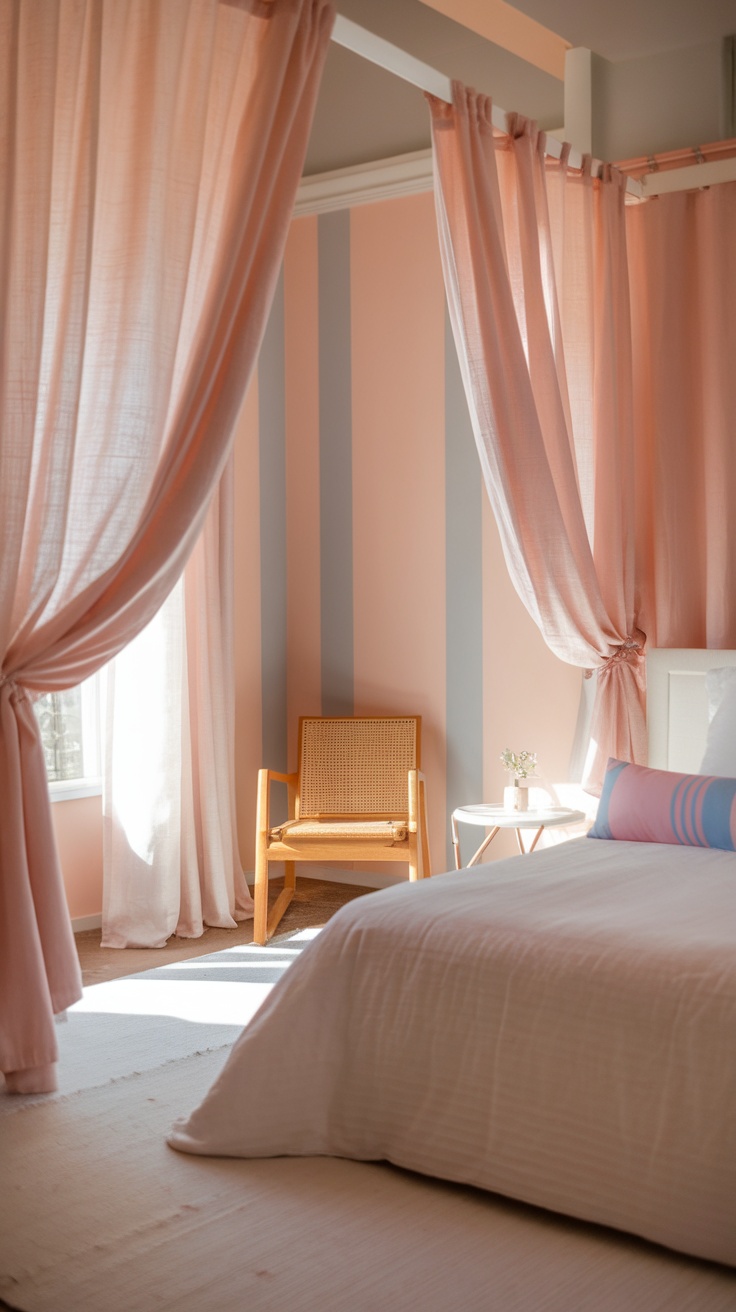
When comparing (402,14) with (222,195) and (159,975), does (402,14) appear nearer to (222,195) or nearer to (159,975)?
(222,195)

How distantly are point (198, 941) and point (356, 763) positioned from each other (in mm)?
952

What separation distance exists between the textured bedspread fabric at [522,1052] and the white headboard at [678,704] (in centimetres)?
143

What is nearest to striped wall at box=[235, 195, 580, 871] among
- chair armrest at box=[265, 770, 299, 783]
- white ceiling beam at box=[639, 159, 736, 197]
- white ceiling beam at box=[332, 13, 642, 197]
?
chair armrest at box=[265, 770, 299, 783]

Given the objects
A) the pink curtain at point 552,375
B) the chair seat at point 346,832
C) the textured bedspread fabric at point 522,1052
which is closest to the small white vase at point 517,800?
the pink curtain at point 552,375

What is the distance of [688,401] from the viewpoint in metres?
4.52

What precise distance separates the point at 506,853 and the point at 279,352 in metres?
2.39

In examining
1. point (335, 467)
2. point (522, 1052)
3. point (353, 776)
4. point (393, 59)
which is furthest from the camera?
point (335, 467)

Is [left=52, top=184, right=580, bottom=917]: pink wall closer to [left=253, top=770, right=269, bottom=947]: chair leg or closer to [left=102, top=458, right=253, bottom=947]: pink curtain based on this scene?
[left=102, top=458, right=253, bottom=947]: pink curtain

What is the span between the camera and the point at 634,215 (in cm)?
460

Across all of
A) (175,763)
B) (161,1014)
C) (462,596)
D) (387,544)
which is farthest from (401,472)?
(161,1014)

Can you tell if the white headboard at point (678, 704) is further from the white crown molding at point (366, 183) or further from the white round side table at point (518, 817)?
the white crown molding at point (366, 183)

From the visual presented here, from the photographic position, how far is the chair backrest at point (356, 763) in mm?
5152

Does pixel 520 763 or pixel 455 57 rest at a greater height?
pixel 455 57

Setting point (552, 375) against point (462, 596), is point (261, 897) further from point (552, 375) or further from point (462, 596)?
point (552, 375)
